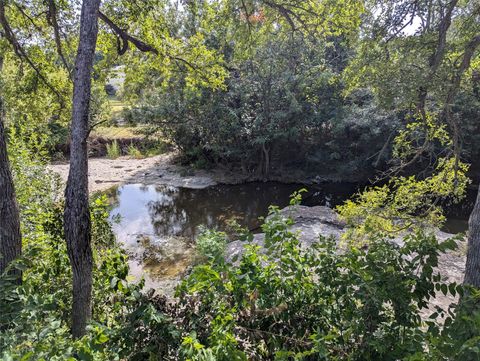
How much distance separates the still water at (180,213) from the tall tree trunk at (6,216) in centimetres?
396

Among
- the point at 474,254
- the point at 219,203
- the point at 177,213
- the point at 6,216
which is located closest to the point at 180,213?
the point at 177,213

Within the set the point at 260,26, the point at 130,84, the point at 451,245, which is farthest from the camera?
the point at 130,84

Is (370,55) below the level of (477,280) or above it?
above

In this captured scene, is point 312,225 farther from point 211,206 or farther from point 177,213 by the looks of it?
point 177,213

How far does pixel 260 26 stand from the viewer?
5613mm

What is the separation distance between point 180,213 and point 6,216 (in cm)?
849

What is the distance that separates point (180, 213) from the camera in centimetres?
1145

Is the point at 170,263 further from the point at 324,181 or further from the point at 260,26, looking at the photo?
the point at 324,181

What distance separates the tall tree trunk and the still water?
156 inches

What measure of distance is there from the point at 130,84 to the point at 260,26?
7.82 feet

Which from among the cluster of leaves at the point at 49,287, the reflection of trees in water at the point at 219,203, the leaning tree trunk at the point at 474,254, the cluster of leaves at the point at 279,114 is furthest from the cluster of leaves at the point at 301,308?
the cluster of leaves at the point at 279,114

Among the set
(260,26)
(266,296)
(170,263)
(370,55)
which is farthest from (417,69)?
(170,263)

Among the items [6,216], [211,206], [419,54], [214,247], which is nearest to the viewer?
[214,247]

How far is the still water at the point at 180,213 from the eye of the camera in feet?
26.5
